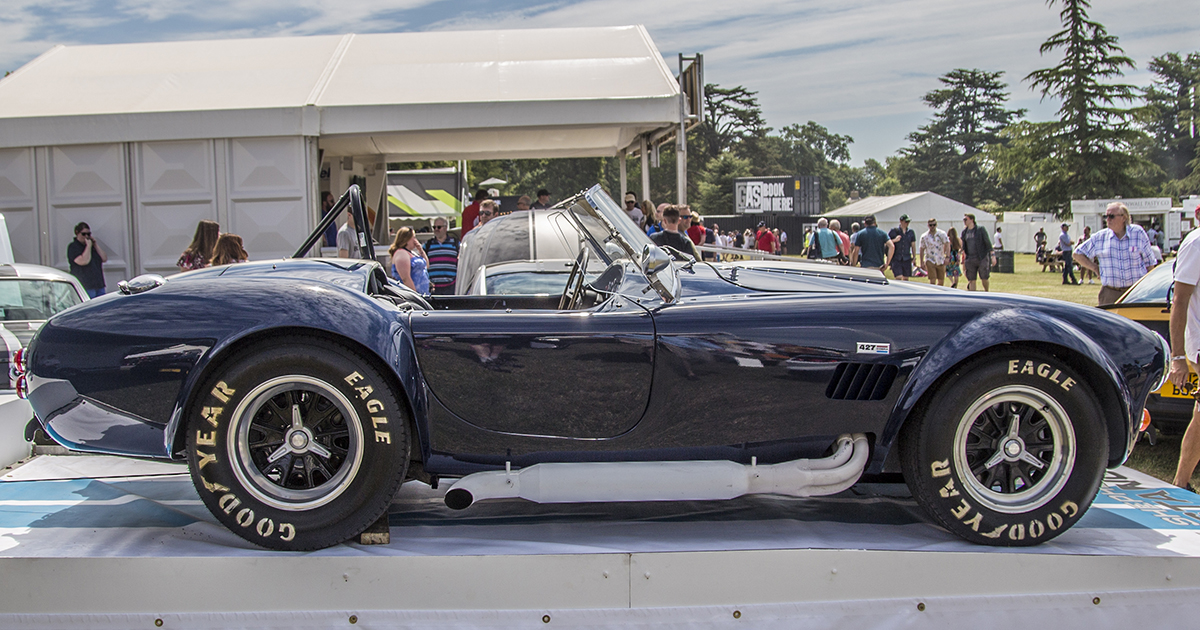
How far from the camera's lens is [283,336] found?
2.77 m

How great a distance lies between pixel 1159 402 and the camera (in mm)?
4980

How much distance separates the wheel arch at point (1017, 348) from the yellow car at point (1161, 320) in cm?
191

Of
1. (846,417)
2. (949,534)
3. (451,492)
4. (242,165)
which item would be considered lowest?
(949,534)

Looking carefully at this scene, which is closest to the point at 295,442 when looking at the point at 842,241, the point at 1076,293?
the point at 842,241

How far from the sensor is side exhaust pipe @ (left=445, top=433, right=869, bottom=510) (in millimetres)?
2779

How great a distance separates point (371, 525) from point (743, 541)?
120cm

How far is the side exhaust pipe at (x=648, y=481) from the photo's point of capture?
2779 millimetres

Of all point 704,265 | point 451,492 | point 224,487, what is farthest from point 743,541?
point 224,487

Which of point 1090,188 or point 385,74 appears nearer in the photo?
point 385,74

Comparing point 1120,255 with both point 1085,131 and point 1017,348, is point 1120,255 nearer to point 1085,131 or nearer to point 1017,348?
point 1017,348

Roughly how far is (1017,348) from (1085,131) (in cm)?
4568

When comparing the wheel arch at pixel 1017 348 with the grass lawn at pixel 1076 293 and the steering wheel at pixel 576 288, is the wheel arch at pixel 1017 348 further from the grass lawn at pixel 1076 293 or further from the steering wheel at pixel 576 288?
the grass lawn at pixel 1076 293

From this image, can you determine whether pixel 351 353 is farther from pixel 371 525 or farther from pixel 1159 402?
pixel 1159 402

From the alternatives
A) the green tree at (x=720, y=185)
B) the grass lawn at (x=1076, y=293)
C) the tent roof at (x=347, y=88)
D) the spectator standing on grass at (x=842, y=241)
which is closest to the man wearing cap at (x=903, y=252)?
the spectator standing on grass at (x=842, y=241)
